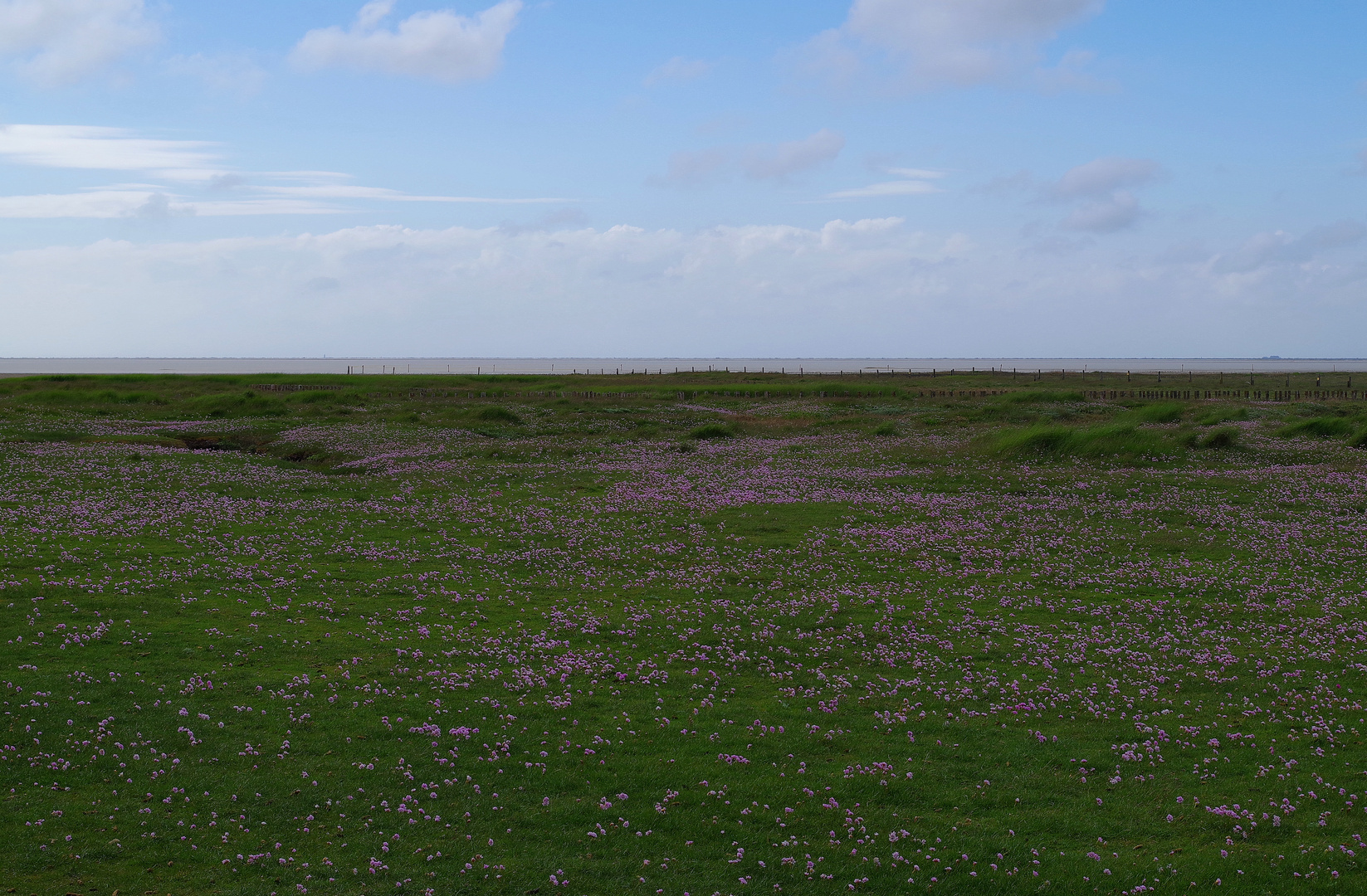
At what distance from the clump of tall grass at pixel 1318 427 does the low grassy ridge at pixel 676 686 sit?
16.0m

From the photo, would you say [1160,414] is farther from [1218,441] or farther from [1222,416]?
[1218,441]

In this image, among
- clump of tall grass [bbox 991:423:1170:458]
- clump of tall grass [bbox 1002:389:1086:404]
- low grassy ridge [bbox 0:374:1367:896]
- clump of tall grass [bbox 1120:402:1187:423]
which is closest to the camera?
low grassy ridge [bbox 0:374:1367:896]

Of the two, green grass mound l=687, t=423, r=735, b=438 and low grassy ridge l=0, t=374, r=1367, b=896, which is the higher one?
green grass mound l=687, t=423, r=735, b=438

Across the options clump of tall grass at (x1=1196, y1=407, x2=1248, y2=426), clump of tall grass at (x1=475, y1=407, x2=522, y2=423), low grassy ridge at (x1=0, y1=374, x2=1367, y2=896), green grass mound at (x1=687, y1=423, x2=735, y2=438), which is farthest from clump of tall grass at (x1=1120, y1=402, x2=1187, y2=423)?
clump of tall grass at (x1=475, y1=407, x2=522, y2=423)

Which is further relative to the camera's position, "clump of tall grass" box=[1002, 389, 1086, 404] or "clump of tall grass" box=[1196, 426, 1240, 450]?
"clump of tall grass" box=[1002, 389, 1086, 404]

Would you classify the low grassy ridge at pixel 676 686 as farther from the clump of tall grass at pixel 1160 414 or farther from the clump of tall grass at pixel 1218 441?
the clump of tall grass at pixel 1160 414

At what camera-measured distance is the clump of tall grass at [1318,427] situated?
43125 mm

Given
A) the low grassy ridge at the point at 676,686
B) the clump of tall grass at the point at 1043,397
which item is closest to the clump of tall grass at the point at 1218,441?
the low grassy ridge at the point at 676,686

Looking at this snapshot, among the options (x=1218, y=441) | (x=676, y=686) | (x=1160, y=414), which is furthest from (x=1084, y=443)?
(x=676, y=686)

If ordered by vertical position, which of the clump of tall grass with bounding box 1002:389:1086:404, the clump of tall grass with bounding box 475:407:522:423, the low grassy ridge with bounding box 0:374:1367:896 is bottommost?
the low grassy ridge with bounding box 0:374:1367:896

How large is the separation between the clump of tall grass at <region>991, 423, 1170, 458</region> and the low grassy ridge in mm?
6773

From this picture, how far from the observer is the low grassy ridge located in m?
8.73

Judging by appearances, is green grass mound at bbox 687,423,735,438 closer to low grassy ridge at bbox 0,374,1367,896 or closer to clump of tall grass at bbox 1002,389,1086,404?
low grassy ridge at bbox 0,374,1367,896

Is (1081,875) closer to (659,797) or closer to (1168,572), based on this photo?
(659,797)
